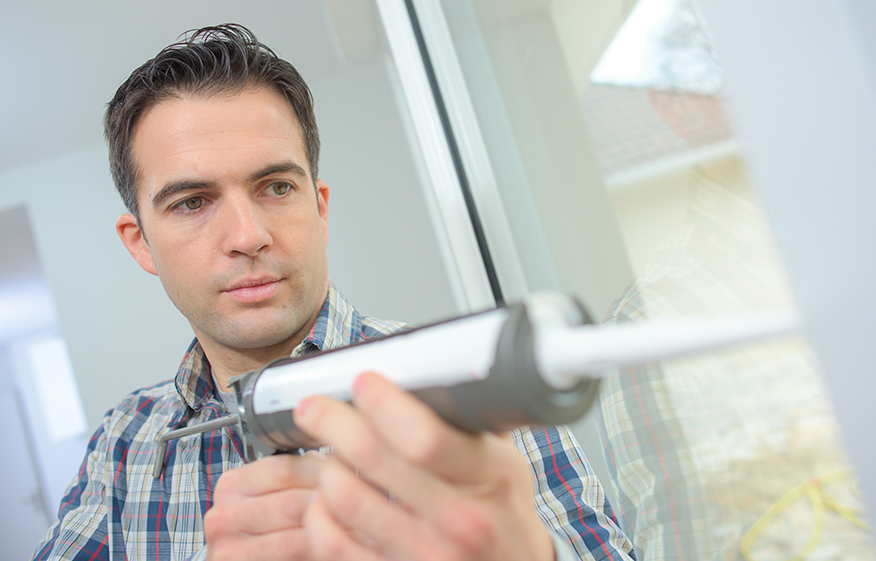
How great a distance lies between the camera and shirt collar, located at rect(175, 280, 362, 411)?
0.72 m

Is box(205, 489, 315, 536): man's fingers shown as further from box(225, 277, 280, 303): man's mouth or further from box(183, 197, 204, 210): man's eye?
box(183, 197, 204, 210): man's eye

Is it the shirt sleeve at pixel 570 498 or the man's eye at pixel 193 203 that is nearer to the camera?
the shirt sleeve at pixel 570 498

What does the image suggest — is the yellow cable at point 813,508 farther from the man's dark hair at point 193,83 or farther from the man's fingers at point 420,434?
the man's dark hair at point 193,83

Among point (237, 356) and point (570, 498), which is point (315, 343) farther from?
point (570, 498)

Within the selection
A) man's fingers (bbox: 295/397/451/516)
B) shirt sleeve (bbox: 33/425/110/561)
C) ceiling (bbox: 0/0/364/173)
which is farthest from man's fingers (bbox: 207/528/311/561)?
ceiling (bbox: 0/0/364/173)

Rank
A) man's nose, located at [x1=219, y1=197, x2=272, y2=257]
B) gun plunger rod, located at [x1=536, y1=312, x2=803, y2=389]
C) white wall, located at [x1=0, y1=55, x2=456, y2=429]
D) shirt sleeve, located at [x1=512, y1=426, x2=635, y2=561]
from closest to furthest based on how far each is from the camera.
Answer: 1. gun plunger rod, located at [x1=536, y1=312, x2=803, y2=389]
2. shirt sleeve, located at [x1=512, y1=426, x2=635, y2=561]
3. man's nose, located at [x1=219, y1=197, x2=272, y2=257]
4. white wall, located at [x1=0, y1=55, x2=456, y2=429]

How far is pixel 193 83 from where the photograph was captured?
2.53 feet

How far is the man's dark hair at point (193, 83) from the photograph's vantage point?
0.78 m

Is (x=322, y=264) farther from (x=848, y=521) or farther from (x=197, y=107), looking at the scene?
(x=848, y=521)

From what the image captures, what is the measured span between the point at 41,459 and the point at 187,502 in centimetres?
620

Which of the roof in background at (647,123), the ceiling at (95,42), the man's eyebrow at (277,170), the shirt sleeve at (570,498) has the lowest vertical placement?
the shirt sleeve at (570,498)

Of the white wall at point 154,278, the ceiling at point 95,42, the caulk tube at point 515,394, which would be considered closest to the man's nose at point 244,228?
the caulk tube at point 515,394

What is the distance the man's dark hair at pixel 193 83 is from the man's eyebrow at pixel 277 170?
0.32ft

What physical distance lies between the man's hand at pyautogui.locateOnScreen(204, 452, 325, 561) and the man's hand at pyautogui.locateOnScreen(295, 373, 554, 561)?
0.07 metres
